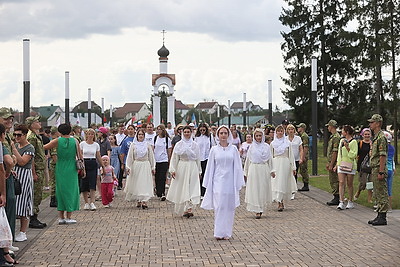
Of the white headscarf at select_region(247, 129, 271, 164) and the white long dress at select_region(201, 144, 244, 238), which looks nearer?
the white long dress at select_region(201, 144, 244, 238)

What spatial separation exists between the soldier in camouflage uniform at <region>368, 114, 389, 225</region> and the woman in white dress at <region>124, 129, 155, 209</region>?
219 inches

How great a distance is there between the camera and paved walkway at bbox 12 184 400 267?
10461 millimetres

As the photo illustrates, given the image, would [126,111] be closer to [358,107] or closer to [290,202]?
[358,107]

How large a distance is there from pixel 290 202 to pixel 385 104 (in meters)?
20.1

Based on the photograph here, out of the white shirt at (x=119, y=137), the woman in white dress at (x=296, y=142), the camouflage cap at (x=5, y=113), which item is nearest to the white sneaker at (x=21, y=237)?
the camouflage cap at (x=5, y=113)

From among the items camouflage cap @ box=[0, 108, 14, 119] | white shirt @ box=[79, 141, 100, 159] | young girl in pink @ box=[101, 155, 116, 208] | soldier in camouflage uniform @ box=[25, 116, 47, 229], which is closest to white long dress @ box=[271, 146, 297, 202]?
young girl in pink @ box=[101, 155, 116, 208]

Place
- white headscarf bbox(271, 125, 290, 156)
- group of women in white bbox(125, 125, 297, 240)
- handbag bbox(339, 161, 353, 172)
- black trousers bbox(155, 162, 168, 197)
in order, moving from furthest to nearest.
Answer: black trousers bbox(155, 162, 168, 197), white headscarf bbox(271, 125, 290, 156), handbag bbox(339, 161, 353, 172), group of women in white bbox(125, 125, 297, 240)

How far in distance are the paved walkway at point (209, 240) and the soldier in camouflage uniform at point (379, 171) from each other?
0.31m

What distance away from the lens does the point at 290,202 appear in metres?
19.1

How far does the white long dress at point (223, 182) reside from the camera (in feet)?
42.5

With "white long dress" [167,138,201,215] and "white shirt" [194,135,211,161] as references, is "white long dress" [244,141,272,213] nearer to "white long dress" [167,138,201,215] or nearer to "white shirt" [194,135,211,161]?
A: "white long dress" [167,138,201,215]

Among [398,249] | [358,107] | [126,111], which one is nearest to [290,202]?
[398,249]

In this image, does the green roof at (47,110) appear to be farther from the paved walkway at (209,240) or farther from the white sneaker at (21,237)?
the white sneaker at (21,237)

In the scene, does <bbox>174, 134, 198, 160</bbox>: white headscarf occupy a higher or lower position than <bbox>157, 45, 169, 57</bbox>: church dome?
lower
